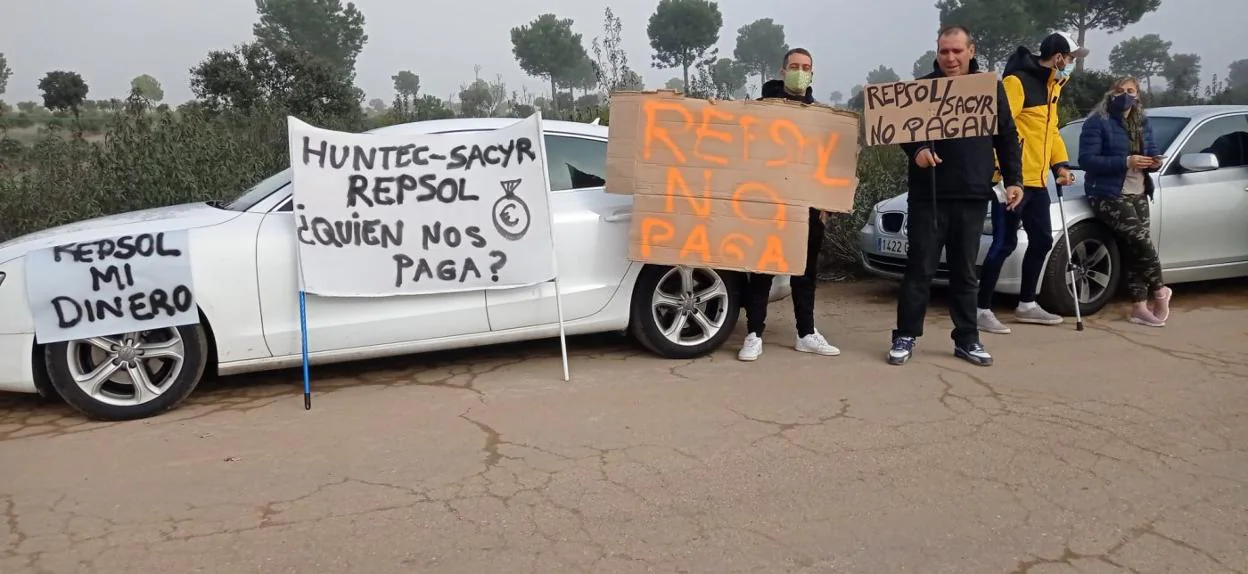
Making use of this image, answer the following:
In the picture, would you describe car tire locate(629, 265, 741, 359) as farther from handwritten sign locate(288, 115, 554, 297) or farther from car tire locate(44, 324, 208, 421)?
car tire locate(44, 324, 208, 421)

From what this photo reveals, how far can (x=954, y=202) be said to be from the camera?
5.19 m

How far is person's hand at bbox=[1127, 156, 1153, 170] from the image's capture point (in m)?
6.19

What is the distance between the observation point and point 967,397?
472cm

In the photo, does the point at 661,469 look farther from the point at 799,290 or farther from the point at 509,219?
the point at 799,290

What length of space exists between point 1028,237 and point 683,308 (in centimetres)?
257

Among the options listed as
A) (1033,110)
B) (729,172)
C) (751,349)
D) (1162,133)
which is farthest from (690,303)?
(1162,133)

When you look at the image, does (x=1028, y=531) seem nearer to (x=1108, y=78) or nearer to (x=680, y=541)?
(x=680, y=541)

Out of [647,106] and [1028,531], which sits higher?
[647,106]

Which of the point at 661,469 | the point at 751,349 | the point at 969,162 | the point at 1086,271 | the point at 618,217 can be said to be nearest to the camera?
the point at 661,469

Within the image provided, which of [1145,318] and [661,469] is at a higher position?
[1145,318]

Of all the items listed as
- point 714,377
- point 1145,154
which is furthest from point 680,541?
point 1145,154

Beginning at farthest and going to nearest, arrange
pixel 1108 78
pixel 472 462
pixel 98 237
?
pixel 1108 78, pixel 98 237, pixel 472 462

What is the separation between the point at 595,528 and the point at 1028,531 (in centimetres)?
154

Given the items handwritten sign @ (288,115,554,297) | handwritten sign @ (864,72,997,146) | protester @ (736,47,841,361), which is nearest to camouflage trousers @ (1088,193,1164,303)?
handwritten sign @ (864,72,997,146)
